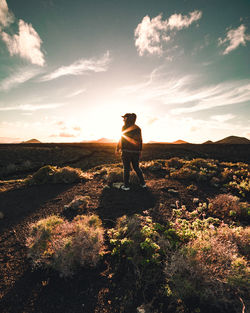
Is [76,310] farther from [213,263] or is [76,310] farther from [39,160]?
[39,160]

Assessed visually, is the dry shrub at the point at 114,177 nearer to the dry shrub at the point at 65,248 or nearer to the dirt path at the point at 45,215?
the dirt path at the point at 45,215

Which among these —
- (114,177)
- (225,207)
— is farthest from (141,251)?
(114,177)

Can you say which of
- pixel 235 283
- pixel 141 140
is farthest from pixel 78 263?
pixel 141 140

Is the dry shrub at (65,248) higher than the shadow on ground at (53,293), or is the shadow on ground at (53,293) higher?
the dry shrub at (65,248)

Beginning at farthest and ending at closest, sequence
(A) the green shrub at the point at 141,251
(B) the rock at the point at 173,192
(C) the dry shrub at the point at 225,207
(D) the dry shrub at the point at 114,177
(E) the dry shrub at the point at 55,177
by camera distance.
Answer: (E) the dry shrub at the point at 55,177 → (D) the dry shrub at the point at 114,177 → (B) the rock at the point at 173,192 → (C) the dry shrub at the point at 225,207 → (A) the green shrub at the point at 141,251

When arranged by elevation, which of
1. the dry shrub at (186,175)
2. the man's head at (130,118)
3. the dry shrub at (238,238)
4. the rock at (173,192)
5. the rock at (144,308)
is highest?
the man's head at (130,118)

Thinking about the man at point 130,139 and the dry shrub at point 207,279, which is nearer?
the dry shrub at point 207,279

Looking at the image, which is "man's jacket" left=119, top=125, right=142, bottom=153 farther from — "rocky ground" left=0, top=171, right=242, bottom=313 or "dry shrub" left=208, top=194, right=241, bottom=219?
"dry shrub" left=208, top=194, right=241, bottom=219

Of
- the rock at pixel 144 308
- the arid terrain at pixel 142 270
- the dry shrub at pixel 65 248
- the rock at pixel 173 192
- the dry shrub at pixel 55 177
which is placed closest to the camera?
the rock at pixel 144 308

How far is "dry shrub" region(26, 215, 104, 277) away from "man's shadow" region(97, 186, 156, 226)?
1050 millimetres

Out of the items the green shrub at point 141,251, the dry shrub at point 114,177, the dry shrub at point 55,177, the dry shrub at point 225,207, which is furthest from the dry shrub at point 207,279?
the dry shrub at point 55,177

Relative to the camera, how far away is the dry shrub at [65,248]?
2.57 metres

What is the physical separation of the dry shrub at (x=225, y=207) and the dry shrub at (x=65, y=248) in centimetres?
340

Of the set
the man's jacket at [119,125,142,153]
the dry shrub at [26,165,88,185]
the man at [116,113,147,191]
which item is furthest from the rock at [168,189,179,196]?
the dry shrub at [26,165,88,185]
